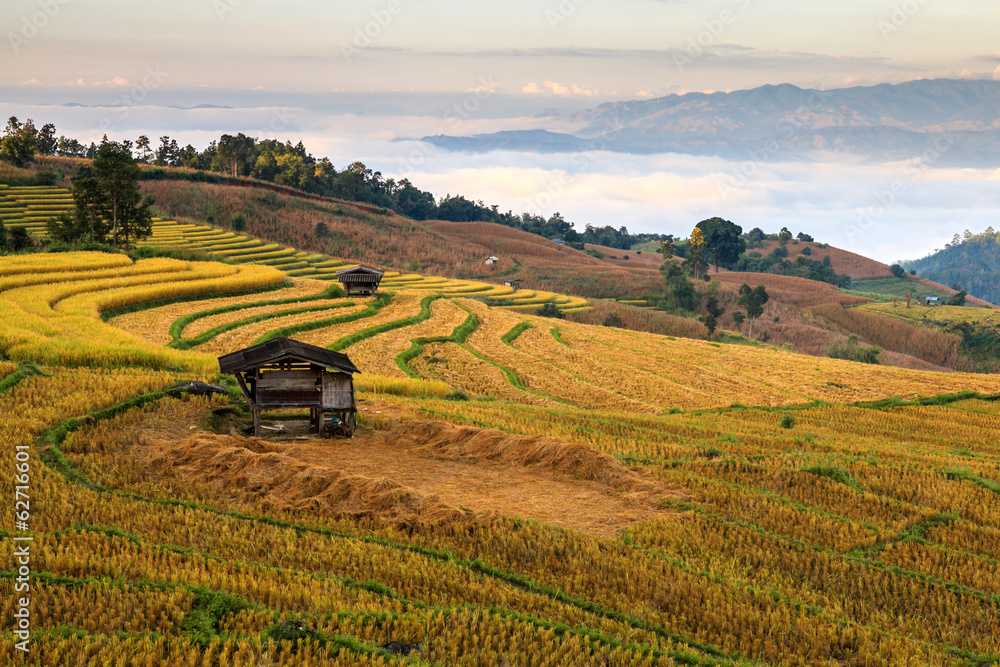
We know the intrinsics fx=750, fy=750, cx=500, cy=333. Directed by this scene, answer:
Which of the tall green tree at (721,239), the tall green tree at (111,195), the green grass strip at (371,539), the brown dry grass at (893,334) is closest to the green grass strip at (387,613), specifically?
the green grass strip at (371,539)

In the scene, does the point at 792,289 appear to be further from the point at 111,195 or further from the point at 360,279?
the point at 111,195

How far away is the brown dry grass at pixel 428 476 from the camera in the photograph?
11203 millimetres

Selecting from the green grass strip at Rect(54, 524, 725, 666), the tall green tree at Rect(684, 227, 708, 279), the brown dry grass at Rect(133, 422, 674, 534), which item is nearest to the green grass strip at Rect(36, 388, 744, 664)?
the green grass strip at Rect(54, 524, 725, 666)

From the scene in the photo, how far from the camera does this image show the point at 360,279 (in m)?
42.8

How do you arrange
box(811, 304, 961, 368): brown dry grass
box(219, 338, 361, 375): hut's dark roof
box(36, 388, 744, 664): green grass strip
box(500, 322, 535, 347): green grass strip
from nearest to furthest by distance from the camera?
box(36, 388, 744, 664): green grass strip
box(219, 338, 361, 375): hut's dark roof
box(500, 322, 535, 347): green grass strip
box(811, 304, 961, 368): brown dry grass

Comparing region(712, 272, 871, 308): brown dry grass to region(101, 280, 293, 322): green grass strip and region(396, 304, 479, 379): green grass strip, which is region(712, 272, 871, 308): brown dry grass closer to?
region(396, 304, 479, 379): green grass strip

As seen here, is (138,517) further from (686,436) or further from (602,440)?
(686,436)

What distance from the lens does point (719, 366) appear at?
115ft

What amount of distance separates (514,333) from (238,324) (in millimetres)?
13503

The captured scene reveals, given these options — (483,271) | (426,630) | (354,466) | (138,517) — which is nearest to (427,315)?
(354,466)

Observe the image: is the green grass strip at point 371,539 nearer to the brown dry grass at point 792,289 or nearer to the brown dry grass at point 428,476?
the brown dry grass at point 428,476

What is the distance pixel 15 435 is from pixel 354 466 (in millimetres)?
5642

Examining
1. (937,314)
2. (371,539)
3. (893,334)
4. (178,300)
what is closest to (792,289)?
(937,314)

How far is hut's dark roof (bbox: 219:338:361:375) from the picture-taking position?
14.6 m
